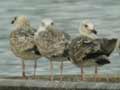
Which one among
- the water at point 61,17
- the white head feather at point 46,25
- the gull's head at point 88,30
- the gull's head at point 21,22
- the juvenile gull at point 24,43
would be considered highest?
the white head feather at point 46,25

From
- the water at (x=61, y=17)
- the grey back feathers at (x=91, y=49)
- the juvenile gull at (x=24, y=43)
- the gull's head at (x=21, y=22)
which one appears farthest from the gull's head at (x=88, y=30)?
the water at (x=61, y=17)

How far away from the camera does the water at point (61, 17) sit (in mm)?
15814

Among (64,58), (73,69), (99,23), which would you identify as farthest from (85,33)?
(99,23)

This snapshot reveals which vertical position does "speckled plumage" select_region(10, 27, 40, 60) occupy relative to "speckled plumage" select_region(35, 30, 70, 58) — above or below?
below

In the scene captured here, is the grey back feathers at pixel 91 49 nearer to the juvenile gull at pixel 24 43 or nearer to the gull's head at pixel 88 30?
the gull's head at pixel 88 30

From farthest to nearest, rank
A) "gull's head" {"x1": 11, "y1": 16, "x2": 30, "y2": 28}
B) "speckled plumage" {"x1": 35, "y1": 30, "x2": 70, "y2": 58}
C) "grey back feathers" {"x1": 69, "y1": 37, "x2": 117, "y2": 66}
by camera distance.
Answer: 1. "gull's head" {"x1": 11, "y1": 16, "x2": 30, "y2": 28}
2. "speckled plumage" {"x1": 35, "y1": 30, "x2": 70, "y2": 58}
3. "grey back feathers" {"x1": 69, "y1": 37, "x2": 117, "y2": 66}

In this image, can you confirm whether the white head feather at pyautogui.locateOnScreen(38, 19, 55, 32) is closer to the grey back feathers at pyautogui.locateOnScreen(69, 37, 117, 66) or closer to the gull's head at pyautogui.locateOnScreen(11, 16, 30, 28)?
the grey back feathers at pyautogui.locateOnScreen(69, 37, 117, 66)

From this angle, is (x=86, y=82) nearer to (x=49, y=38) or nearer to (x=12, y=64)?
(x=49, y=38)

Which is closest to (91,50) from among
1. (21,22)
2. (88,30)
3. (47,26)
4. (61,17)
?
(88,30)

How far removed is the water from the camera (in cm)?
1581

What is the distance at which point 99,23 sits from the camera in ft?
69.3

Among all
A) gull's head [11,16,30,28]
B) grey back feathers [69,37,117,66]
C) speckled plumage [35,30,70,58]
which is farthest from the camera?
gull's head [11,16,30,28]

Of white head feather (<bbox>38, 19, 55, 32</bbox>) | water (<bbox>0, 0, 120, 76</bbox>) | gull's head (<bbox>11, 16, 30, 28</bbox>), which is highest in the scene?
white head feather (<bbox>38, 19, 55, 32</bbox>)

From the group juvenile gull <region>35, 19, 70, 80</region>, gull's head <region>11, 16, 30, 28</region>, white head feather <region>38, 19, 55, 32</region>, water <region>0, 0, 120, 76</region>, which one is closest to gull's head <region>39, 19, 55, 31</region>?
white head feather <region>38, 19, 55, 32</region>
